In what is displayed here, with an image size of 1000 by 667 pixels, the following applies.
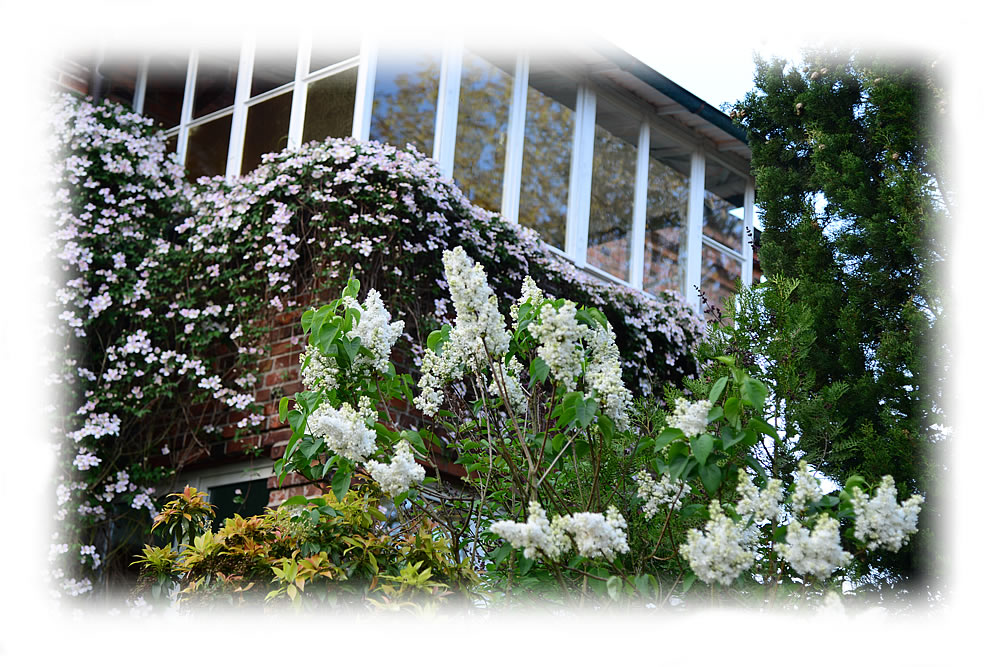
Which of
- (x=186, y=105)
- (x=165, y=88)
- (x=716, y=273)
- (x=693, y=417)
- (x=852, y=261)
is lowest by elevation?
(x=693, y=417)

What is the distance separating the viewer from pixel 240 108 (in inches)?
276

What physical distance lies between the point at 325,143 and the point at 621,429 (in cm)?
383

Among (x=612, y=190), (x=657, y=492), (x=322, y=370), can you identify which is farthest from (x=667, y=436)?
(x=612, y=190)

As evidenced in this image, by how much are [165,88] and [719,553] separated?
6.87m

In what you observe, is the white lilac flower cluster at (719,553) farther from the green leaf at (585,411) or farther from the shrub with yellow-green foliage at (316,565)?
the shrub with yellow-green foliage at (316,565)

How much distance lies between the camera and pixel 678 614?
8.66 feet

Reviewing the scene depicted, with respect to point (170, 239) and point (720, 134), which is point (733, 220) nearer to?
point (720, 134)

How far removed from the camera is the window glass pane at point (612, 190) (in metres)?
7.83

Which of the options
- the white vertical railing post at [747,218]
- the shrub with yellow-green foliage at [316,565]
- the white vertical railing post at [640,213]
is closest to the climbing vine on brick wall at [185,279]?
A: the white vertical railing post at [640,213]

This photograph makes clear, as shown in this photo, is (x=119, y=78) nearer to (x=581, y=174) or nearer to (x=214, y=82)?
(x=214, y=82)

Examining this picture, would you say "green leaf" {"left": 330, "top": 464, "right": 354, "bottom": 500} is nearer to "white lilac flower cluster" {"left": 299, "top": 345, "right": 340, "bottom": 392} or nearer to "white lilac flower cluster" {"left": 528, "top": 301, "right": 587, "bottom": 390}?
"white lilac flower cluster" {"left": 299, "top": 345, "right": 340, "bottom": 392}

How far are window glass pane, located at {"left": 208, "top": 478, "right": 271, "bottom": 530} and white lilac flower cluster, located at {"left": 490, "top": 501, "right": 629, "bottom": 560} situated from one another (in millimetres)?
3738

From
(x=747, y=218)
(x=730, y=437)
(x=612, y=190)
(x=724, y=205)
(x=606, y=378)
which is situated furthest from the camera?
(x=747, y=218)

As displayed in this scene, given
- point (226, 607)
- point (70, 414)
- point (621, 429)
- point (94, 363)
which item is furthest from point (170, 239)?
point (621, 429)
